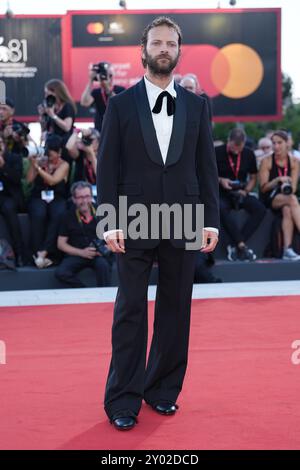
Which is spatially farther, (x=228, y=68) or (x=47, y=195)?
(x=228, y=68)

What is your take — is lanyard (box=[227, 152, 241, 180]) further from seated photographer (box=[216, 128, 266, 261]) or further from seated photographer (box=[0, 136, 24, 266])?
seated photographer (box=[0, 136, 24, 266])

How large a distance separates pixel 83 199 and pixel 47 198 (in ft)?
1.75

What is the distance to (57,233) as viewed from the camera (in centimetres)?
746

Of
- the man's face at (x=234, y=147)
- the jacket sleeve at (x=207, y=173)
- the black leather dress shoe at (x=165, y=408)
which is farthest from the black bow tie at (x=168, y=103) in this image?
the man's face at (x=234, y=147)

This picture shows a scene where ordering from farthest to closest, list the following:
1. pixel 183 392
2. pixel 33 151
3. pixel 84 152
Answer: pixel 84 152
pixel 33 151
pixel 183 392

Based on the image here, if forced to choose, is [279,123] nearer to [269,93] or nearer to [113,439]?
[269,93]

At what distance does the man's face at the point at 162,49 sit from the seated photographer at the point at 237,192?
14.8 ft

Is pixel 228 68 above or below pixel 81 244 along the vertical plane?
above

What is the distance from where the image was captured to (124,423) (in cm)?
334

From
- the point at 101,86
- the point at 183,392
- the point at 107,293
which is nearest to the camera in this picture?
the point at 183,392

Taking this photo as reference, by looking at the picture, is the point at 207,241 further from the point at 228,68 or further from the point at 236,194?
the point at 228,68

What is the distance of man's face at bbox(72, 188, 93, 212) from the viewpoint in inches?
285

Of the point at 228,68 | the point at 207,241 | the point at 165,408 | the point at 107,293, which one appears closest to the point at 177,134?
the point at 207,241

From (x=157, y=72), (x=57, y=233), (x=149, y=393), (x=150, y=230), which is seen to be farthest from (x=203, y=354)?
(x=57, y=233)
